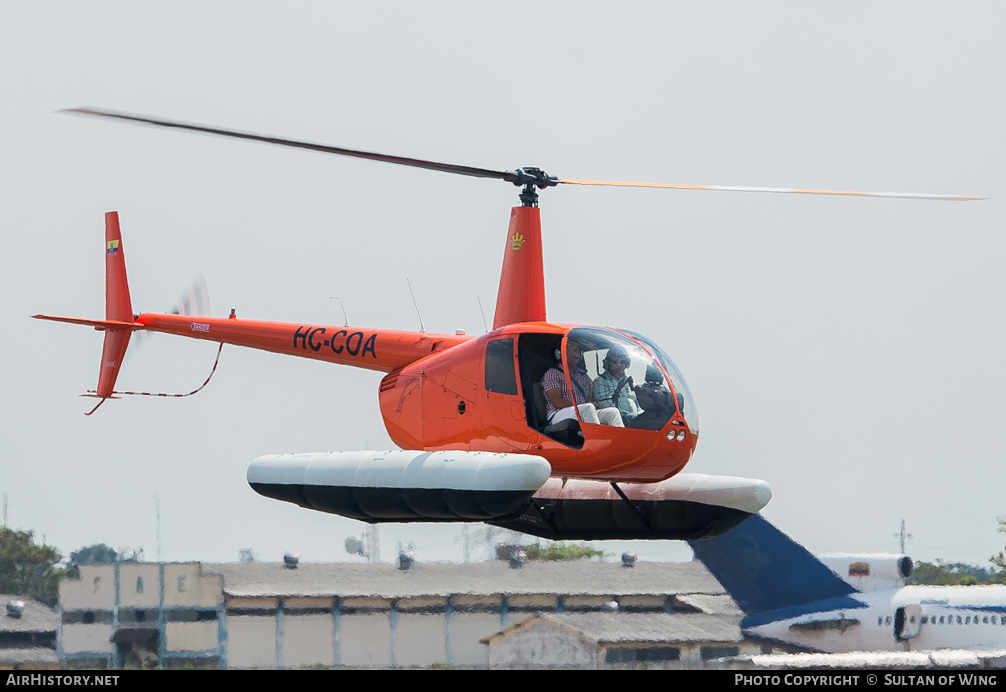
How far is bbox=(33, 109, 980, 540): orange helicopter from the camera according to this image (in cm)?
1427

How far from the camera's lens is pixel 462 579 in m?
25.5

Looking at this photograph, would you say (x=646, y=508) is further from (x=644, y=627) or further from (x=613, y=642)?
(x=644, y=627)

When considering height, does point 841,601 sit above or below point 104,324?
below

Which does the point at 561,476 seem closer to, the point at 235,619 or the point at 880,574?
the point at 880,574

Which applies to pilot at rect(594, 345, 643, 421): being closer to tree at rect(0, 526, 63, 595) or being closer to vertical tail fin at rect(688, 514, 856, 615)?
vertical tail fin at rect(688, 514, 856, 615)

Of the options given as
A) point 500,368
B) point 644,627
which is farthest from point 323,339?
point 644,627

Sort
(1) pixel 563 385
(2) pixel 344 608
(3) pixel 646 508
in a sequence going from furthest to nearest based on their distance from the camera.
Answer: (2) pixel 344 608 → (3) pixel 646 508 → (1) pixel 563 385

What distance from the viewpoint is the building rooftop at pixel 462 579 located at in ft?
84.1

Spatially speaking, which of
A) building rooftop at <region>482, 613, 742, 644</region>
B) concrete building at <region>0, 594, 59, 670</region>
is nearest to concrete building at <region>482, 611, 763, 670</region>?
building rooftop at <region>482, 613, 742, 644</region>

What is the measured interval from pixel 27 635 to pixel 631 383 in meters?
19.7

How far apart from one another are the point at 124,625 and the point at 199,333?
37.8 feet

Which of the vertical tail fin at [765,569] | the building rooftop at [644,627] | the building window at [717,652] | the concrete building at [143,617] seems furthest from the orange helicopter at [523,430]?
the concrete building at [143,617]

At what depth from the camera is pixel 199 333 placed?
19.6m
